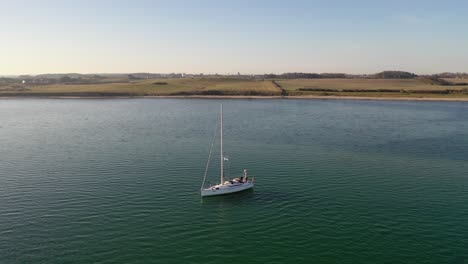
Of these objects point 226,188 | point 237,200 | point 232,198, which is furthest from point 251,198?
point 226,188

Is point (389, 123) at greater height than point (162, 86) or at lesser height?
lesser

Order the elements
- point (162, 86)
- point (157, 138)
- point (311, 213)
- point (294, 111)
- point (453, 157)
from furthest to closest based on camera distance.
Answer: point (162, 86) → point (294, 111) → point (157, 138) → point (453, 157) → point (311, 213)

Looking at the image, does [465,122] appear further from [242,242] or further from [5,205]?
[5,205]

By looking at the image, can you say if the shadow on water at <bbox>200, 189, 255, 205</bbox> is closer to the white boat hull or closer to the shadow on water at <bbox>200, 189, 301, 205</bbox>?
the shadow on water at <bbox>200, 189, 301, 205</bbox>

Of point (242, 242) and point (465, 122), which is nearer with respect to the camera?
point (242, 242)

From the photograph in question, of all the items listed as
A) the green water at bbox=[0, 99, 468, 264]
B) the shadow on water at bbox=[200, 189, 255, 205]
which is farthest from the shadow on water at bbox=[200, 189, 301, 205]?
the green water at bbox=[0, 99, 468, 264]

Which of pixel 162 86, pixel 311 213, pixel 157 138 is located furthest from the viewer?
pixel 162 86

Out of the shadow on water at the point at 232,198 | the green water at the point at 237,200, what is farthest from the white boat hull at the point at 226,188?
the green water at the point at 237,200

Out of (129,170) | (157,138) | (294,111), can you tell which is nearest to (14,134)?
(157,138)
